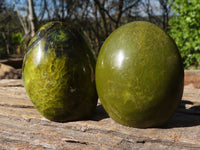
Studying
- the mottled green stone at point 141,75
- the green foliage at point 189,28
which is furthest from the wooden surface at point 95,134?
the green foliage at point 189,28

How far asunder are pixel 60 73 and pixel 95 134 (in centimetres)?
41

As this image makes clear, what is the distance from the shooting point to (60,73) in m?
1.33

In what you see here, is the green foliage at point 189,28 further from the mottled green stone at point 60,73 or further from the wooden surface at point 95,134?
the mottled green stone at point 60,73

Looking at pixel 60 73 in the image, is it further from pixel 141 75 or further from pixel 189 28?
pixel 189 28

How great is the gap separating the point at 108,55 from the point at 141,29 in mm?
227

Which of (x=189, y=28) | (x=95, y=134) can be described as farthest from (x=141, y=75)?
(x=189, y=28)

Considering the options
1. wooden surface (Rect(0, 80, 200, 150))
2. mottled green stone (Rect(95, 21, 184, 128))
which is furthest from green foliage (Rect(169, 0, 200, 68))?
mottled green stone (Rect(95, 21, 184, 128))

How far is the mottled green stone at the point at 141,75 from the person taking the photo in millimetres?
1144

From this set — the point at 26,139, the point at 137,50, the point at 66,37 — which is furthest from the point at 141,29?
the point at 26,139

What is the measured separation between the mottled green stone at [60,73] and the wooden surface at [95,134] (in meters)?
0.11

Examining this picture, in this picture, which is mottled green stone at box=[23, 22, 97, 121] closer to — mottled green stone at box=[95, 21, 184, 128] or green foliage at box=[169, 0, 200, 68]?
mottled green stone at box=[95, 21, 184, 128]

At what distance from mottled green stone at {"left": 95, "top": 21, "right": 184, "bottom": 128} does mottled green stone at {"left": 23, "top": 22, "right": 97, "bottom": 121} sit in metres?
0.17

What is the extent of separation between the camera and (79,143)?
46.3 inches

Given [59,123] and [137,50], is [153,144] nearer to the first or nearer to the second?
[137,50]
